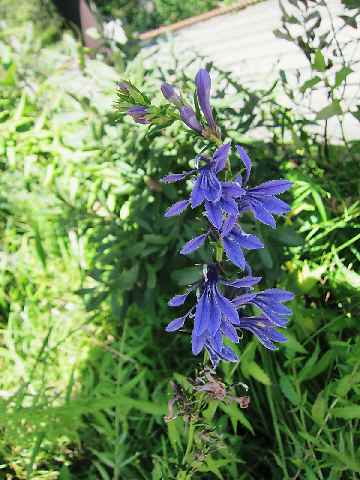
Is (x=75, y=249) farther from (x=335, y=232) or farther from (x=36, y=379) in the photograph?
(x=335, y=232)

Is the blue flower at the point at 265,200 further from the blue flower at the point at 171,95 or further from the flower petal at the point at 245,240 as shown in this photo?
the blue flower at the point at 171,95

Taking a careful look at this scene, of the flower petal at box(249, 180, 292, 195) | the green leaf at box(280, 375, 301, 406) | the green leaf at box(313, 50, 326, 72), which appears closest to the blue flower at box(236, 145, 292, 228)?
the flower petal at box(249, 180, 292, 195)

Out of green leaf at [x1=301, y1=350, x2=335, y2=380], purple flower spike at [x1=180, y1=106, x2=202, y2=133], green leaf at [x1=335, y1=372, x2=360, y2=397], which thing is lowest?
green leaf at [x1=301, y1=350, x2=335, y2=380]

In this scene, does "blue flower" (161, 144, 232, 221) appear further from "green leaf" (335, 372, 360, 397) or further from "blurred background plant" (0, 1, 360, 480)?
"green leaf" (335, 372, 360, 397)

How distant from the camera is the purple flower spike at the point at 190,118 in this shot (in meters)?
0.65

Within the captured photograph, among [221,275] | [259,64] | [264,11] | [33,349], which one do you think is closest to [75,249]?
[33,349]

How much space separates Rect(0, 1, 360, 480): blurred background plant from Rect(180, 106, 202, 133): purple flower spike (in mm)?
466

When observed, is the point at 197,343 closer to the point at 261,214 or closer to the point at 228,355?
the point at 228,355

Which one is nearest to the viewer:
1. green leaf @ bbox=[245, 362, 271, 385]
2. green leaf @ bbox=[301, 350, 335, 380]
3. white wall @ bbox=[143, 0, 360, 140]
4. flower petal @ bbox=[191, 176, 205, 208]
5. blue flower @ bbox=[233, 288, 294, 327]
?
flower petal @ bbox=[191, 176, 205, 208]

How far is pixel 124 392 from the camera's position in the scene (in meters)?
1.44

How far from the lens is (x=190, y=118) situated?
2.14 feet

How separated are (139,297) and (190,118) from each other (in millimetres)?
1082

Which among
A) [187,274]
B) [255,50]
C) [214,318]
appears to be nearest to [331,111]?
[187,274]

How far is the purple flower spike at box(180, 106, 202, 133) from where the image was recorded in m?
0.65
